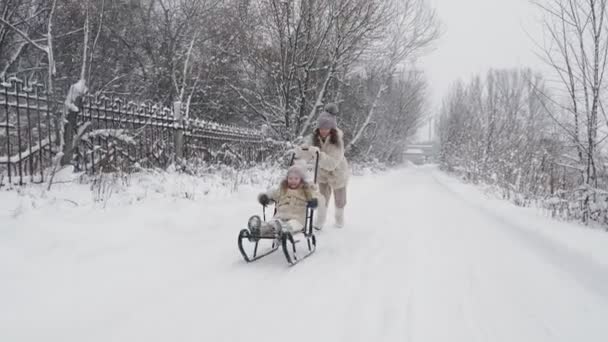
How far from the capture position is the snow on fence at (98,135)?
5.62 metres

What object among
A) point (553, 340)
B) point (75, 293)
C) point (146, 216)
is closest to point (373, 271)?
point (553, 340)

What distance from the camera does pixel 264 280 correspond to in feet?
12.1

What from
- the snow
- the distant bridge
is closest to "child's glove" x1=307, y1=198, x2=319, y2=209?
the distant bridge

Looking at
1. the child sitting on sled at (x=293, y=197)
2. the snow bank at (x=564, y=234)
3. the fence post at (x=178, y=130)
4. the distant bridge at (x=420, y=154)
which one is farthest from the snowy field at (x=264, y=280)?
the distant bridge at (x=420, y=154)

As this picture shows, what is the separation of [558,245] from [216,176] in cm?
726

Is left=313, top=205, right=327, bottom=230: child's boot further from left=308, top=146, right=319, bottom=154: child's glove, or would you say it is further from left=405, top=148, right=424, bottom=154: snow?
left=405, top=148, right=424, bottom=154: snow

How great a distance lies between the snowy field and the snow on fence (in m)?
1.24

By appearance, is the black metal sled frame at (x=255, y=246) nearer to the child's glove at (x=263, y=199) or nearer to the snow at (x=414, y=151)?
the child's glove at (x=263, y=199)

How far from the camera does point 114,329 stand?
267 cm

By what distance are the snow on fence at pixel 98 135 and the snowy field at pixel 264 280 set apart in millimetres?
1235

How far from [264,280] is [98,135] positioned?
Result: 517cm

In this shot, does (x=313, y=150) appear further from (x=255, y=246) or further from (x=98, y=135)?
(x=98, y=135)

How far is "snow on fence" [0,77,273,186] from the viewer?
5625 mm

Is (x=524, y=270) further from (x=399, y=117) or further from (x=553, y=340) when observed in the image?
(x=399, y=117)
